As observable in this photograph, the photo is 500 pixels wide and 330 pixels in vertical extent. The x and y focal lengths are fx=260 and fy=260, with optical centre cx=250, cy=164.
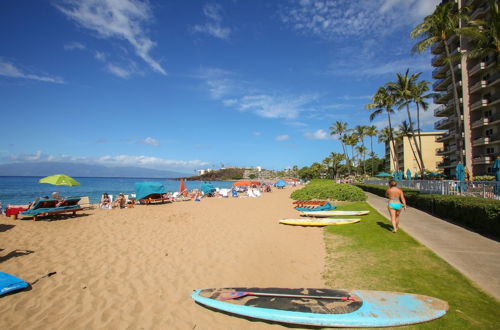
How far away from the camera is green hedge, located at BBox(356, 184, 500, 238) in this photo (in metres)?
7.96

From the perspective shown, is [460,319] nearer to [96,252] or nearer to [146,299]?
[146,299]

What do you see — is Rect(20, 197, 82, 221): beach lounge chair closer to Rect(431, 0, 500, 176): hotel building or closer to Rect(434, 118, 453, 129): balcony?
Rect(431, 0, 500, 176): hotel building

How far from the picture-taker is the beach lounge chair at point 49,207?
13.9 meters

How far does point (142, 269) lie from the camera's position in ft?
22.5

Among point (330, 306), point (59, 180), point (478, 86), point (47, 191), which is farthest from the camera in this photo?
point (47, 191)

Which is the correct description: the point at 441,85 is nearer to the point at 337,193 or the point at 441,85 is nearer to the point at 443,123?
the point at 443,123

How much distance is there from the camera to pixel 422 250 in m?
6.52

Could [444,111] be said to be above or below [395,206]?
above

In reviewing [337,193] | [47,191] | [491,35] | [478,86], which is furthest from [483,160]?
[47,191]

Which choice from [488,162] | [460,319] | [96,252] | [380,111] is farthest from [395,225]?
[380,111]

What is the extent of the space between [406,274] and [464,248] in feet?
8.83

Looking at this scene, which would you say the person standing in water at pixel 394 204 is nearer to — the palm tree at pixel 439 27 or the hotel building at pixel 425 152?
the palm tree at pixel 439 27

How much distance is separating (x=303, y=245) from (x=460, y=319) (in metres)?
5.47

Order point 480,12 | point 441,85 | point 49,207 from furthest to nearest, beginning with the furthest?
point 441,85, point 480,12, point 49,207
